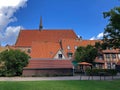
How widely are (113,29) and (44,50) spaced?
3462cm

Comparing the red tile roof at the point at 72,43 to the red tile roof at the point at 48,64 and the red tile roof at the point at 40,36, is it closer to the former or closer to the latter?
the red tile roof at the point at 40,36

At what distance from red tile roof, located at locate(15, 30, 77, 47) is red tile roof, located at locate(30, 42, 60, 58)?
15001 millimetres

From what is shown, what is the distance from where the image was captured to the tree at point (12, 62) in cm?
5294

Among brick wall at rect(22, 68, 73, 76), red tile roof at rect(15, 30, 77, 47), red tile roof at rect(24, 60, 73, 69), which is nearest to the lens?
brick wall at rect(22, 68, 73, 76)

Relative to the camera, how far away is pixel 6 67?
175 ft

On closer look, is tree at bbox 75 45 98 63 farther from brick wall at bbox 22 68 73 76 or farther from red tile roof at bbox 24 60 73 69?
brick wall at bbox 22 68 73 76

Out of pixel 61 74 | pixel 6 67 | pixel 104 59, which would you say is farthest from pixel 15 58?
pixel 104 59

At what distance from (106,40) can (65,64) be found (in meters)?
15.9

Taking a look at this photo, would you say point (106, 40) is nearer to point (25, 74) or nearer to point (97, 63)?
point (25, 74)

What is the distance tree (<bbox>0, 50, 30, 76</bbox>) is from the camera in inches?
2084

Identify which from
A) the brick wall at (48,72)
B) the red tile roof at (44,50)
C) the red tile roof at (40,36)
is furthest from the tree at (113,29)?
the red tile roof at (40,36)

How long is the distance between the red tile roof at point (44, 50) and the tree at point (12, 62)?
15404 mm

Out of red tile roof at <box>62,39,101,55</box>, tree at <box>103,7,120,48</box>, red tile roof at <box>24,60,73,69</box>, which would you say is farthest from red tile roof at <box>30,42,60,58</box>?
tree at <box>103,7,120,48</box>

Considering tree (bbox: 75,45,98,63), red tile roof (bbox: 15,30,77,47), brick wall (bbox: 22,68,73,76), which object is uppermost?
red tile roof (bbox: 15,30,77,47)
